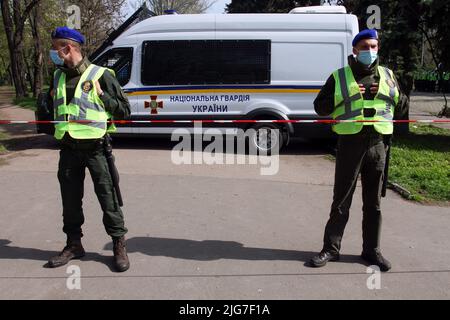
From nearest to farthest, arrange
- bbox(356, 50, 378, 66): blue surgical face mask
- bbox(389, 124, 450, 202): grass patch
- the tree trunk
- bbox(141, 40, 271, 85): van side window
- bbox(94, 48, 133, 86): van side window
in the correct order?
bbox(356, 50, 378, 66): blue surgical face mask < bbox(389, 124, 450, 202): grass patch < bbox(141, 40, 271, 85): van side window < bbox(94, 48, 133, 86): van side window < the tree trunk

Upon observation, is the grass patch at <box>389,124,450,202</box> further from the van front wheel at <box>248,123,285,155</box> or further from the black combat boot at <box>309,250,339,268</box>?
the black combat boot at <box>309,250,339,268</box>

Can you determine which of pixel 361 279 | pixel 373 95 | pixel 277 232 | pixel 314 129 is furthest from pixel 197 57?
pixel 361 279

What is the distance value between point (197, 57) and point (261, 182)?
3522 mm

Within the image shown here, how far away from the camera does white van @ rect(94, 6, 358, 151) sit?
911cm

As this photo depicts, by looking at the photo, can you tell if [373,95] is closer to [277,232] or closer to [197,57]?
[277,232]

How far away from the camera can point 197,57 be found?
9.34 m

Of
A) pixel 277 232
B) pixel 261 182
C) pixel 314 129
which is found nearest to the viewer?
pixel 277 232

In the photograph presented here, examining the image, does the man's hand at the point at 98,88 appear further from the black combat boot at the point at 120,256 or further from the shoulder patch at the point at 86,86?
the black combat boot at the point at 120,256

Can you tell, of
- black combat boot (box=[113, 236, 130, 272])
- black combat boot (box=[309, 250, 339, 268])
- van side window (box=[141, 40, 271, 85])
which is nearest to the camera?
black combat boot (box=[113, 236, 130, 272])

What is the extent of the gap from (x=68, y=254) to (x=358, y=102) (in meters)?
2.84

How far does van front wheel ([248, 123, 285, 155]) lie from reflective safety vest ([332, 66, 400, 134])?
5.35 m

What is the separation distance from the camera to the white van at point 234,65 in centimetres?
911

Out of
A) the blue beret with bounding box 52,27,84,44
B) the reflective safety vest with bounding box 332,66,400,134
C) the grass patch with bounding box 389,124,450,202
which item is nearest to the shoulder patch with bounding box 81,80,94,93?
the blue beret with bounding box 52,27,84,44

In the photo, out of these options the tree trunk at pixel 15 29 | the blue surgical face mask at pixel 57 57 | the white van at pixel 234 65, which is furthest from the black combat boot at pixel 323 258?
the tree trunk at pixel 15 29
